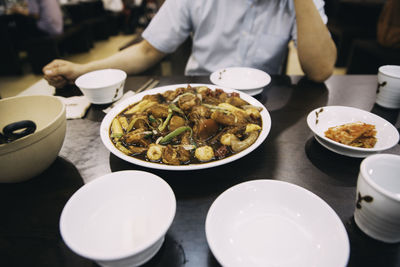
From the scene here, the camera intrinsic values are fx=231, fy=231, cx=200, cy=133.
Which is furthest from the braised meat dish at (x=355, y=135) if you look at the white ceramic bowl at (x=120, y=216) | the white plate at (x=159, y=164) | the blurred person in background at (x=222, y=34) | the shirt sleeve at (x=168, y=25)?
the shirt sleeve at (x=168, y=25)

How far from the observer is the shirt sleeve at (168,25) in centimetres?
230

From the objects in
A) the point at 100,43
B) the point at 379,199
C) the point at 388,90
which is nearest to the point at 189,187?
the point at 379,199

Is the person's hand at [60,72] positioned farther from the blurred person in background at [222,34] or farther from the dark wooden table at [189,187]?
the dark wooden table at [189,187]

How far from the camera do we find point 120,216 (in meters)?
0.81

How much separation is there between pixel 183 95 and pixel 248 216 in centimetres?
91

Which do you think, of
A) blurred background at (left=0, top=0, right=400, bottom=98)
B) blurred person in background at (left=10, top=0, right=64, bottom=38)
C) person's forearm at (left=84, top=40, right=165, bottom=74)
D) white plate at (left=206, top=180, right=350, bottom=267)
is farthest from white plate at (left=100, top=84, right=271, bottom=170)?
blurred person in background at (left=10, top=0, right=64, bottom=38)

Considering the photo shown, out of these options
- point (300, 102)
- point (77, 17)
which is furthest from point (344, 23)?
point (77, 17)

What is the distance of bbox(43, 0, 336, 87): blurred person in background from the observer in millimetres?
2229

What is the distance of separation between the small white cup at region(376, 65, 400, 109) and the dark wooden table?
0.05m

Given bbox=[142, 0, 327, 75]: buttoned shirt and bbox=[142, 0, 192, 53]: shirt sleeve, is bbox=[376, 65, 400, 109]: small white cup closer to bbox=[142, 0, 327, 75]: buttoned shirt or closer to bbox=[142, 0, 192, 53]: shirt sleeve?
bbox=[142, 0, 327, 75]: buttoned shirt

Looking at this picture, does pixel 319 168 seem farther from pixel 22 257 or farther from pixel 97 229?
pixel 22 257

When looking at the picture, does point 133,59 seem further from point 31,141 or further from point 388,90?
point 388,90

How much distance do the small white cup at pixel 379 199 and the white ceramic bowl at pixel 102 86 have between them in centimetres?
152

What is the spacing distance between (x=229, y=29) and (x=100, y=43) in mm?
9637
